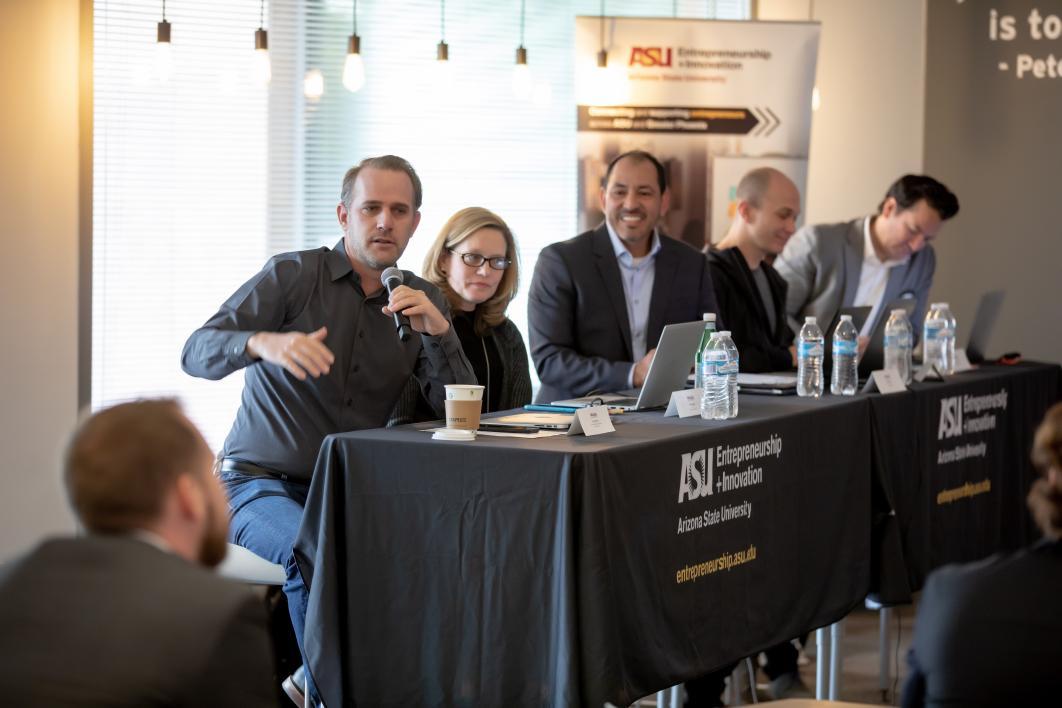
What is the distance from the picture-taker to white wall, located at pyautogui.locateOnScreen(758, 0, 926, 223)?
625cm

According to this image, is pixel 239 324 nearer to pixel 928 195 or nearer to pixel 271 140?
pixel 271 140

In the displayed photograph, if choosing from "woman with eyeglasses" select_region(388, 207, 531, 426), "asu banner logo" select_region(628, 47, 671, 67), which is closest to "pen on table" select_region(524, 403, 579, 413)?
"woman with eyeglasses" select_region(388, 207, 531, 426)

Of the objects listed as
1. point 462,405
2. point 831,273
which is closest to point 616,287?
point 831,273

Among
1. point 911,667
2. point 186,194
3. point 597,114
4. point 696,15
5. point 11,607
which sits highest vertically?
point 696,15

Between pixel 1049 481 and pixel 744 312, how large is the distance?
3047 millimetres

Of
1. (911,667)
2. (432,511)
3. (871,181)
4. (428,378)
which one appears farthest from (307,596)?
(871,181)

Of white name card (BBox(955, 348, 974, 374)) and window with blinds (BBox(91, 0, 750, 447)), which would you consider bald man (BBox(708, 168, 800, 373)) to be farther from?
window with blinds (BBox(91, 0, 750, 447))

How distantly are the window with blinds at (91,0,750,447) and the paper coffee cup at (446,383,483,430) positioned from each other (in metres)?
2.17

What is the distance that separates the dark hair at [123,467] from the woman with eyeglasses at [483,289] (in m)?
2.46

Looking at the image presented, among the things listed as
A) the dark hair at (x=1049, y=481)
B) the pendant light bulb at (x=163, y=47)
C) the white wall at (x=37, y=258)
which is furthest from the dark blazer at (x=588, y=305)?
the dark hair at (x=1049, y=481)

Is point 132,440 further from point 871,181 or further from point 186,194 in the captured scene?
point 871,181

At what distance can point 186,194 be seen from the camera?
17.4ft

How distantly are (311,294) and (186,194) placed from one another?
2146 millimetres

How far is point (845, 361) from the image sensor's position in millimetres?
3875
